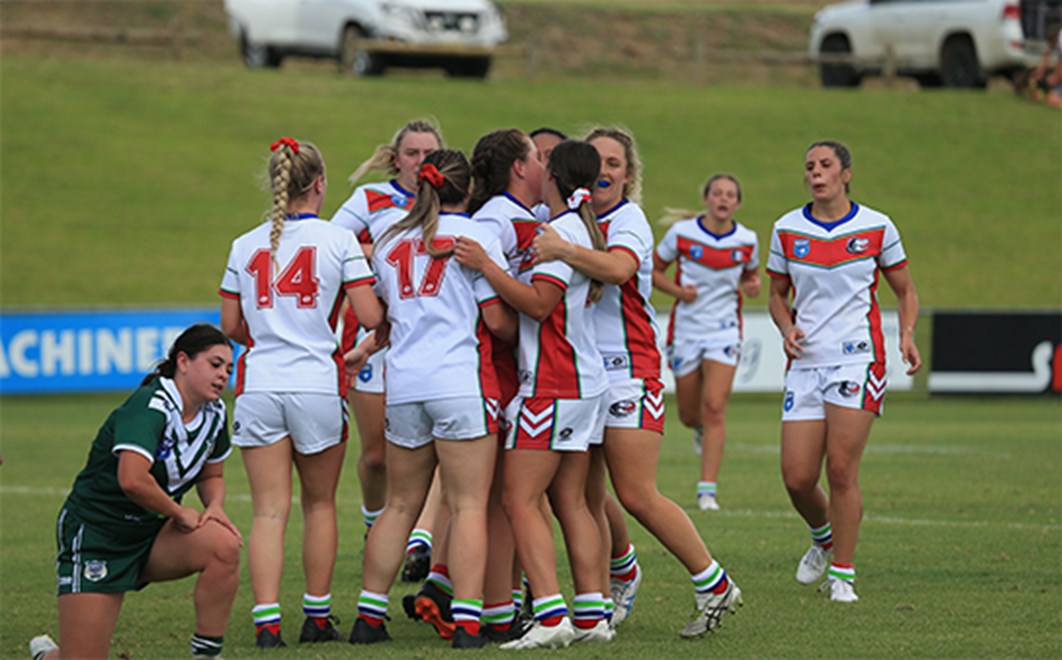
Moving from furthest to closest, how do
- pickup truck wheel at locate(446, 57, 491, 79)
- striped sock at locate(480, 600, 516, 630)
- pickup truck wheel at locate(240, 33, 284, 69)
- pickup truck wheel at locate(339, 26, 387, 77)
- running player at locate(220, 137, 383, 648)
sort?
pickup truck wheel at locate(240, 33, 284, 69) → pickup truck wheel at locate(446, 57, 491, 79) → pickup truck wheel at locate(339, 26, 387, 77) → striped sock at locate(480, 600, 516, 630) → running player at locate(220, 137, 383, 648)

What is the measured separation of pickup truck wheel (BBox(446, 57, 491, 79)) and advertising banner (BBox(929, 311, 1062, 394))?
651 inches

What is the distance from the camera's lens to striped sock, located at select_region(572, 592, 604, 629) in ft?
22.4

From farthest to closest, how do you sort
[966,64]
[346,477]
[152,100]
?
[966,64], [152,100], [346,477]

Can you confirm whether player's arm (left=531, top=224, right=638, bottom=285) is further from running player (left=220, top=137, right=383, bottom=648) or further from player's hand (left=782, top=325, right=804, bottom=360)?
player's hand (left=782, top=325, right=804, bottom=360)

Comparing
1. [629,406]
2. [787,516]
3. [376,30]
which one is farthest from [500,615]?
[376,30]

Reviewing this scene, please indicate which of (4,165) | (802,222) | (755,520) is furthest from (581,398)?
(4,165)

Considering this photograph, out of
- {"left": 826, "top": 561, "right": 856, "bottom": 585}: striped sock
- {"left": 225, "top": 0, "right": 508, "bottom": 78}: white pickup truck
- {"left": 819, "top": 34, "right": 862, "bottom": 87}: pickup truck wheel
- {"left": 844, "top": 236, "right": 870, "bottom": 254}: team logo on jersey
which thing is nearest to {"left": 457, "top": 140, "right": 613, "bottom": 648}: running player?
{"left": 826, "top": 561, "right": 856, "bottom": 585}: striped sock

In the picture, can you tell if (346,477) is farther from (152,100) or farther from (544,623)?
(152,100)

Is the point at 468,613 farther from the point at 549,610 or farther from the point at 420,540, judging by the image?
the point at 420,540

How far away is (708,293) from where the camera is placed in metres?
12.3

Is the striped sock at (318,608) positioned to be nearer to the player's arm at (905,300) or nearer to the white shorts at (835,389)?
the white shorts at (835,389)

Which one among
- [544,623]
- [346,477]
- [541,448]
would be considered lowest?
[346,477]

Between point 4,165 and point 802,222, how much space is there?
23755mm

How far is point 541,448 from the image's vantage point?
6703mm
